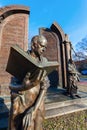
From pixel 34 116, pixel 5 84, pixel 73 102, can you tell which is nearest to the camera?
pixel 34 116

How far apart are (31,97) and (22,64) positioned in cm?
44

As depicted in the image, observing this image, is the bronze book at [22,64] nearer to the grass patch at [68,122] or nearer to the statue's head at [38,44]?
the statue's head at [38,44]

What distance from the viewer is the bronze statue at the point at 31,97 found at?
201 cm

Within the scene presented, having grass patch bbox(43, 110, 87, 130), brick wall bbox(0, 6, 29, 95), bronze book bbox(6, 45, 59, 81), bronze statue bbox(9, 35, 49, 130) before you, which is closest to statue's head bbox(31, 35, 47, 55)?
bronze statue bbox(9, 35, 49, 130)

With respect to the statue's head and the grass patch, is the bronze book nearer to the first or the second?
the statue's head

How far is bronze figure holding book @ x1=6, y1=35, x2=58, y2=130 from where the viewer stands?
6.40 ft

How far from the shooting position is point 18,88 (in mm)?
2051

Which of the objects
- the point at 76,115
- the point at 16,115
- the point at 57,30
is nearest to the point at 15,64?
the point at 16,115

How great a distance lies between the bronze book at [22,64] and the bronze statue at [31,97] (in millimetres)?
87

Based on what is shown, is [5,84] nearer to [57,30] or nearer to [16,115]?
[57,30]

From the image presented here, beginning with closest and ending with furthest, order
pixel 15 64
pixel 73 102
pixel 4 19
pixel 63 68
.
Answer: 1. pixel 15 64
2. pixel 73 102
3. pixel 4 19
4. pixel 63 68

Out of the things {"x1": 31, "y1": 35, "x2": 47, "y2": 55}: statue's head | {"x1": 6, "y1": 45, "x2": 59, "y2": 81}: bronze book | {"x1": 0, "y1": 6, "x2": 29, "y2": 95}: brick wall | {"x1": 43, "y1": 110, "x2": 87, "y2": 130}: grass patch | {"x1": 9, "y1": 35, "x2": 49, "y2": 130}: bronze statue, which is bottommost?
{"x1": 43, "y1": 110, "x2": 87, "y2": 130}: grass patch

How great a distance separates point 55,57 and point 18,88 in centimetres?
678

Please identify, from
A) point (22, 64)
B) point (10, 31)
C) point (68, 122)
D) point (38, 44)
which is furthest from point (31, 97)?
point (10, 31)
